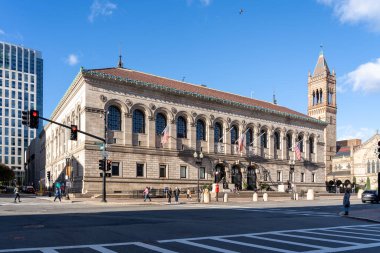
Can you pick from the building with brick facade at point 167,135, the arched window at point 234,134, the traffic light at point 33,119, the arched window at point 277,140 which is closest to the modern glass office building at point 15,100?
the building with brick facade at point 167,135

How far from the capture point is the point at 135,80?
5284 centimetres

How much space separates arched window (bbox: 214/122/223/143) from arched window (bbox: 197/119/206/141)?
2.22 meters

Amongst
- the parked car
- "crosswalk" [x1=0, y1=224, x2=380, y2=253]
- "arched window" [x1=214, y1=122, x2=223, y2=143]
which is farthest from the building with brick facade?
"crosswalk" [x1=0, y1=224, x2=380, y2=253]

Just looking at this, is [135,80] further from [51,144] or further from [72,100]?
[51,144]

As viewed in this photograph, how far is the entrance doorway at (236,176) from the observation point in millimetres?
64000

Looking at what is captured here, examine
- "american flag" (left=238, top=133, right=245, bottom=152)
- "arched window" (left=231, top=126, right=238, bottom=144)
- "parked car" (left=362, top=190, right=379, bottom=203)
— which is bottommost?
"parked car" (left=362, top=190, right=379, bottom=203)

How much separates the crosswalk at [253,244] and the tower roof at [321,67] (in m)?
122

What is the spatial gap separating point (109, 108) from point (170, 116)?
8.93m

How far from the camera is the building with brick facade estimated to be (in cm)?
5031

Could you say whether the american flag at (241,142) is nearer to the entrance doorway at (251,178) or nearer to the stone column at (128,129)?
the entrance doorway at (251,178)

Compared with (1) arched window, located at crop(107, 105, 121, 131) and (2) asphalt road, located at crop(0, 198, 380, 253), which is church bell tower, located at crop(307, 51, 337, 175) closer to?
(1) arched window, located at crop(107, 105, 121, 131)

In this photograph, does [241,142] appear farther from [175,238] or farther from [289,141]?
[175,238]

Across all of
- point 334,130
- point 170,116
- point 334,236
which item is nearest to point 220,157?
point 170,116

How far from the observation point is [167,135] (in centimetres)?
5284
